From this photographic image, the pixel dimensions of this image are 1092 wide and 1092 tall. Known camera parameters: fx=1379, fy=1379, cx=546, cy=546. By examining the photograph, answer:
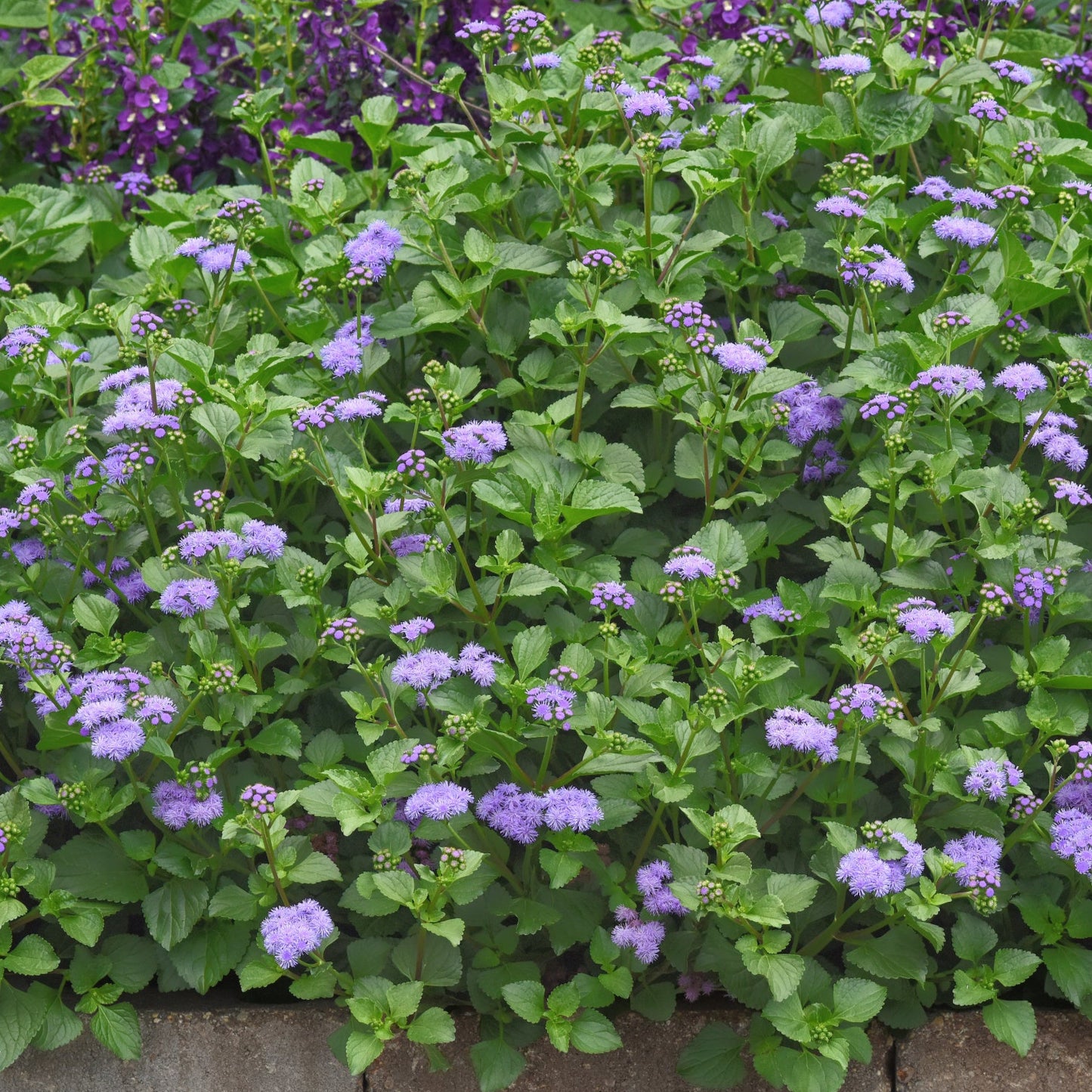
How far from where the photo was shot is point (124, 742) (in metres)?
2.40

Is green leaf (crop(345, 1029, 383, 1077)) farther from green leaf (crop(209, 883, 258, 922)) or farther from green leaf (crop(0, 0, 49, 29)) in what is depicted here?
green leaf (crop(0, 0, 49, 29))

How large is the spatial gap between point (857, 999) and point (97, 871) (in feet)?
4.64

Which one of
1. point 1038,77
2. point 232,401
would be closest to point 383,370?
point 232,401

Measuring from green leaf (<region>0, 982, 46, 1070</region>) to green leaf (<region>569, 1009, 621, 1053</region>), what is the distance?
97 cm

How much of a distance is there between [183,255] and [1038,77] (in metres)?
2.27

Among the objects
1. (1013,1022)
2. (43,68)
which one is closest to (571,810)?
(1013,1022)

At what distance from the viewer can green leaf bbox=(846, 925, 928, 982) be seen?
2.44m

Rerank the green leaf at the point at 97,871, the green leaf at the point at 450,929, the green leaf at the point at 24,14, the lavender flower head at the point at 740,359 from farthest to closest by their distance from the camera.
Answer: the green leaf at the point at 24,14 < the lavender flower head at the point at 740,359 < the green leaf at the point at 97,871 < the green leaf at the point at 450,929

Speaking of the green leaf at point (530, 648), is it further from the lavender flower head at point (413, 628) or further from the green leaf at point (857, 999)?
the green leaf at point (857, 999)

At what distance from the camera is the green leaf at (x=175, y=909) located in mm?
2531

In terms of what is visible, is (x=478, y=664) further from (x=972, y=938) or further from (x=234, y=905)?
(x=972, y=938)

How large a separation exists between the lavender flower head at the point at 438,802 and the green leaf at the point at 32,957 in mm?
716

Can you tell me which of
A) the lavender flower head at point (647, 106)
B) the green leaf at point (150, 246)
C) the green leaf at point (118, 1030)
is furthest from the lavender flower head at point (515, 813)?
the green leaf at point (150, 246)

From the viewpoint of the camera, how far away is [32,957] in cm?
246
